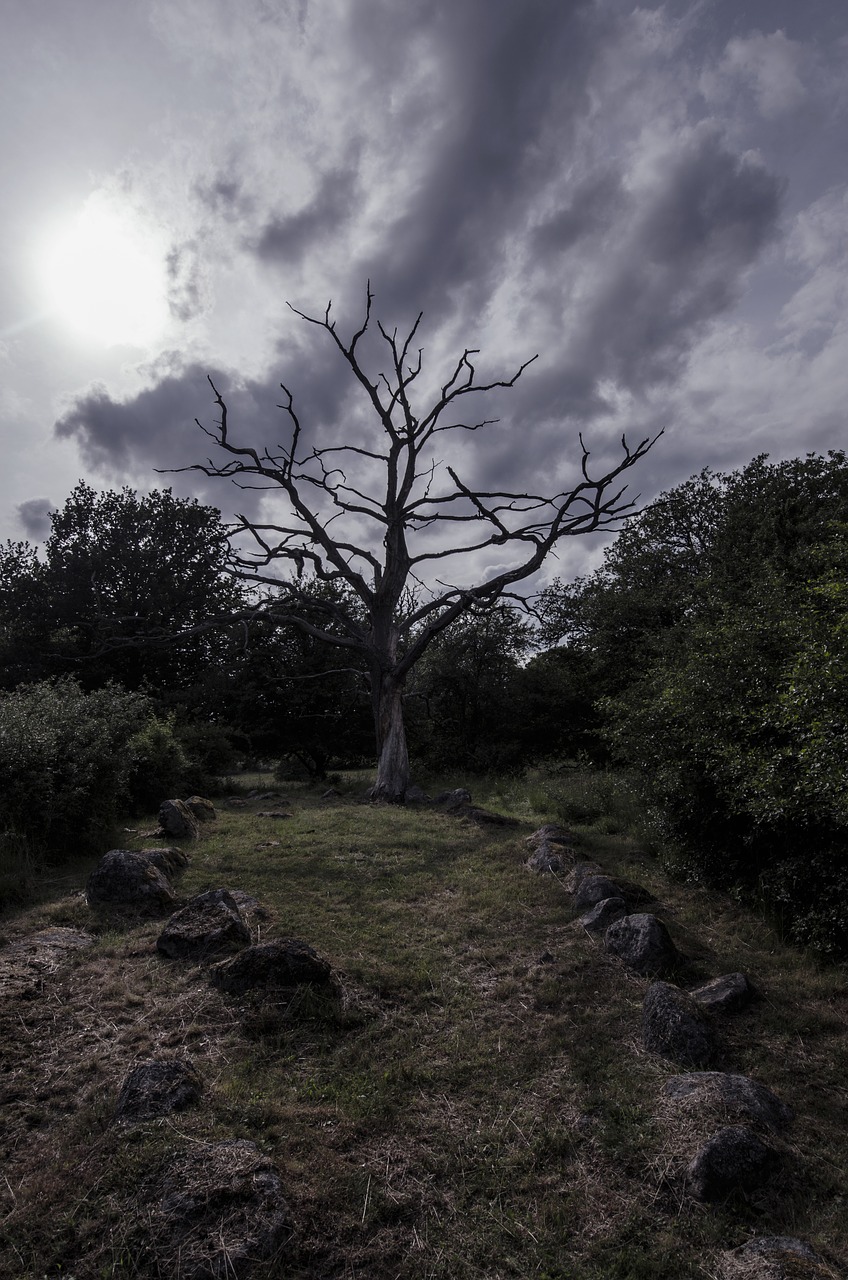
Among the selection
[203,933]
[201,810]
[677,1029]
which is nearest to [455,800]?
[201,810]

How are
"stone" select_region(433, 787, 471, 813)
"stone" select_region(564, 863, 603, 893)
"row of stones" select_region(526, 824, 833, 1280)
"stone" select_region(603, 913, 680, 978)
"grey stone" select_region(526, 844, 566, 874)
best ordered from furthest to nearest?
"stone" select_region(433, 787, 471, 813), "grey stone" select_region(526, 844, 566, 874), "stone" select_region(564, 863, 603, 893), "stone" select_region(603, 913, 680, 978), "row of stones" select_region(526, 824, 833, 1280)

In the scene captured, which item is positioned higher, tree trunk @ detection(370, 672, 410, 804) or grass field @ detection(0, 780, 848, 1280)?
tree trunk @ detection(370, 672, 410, 804)

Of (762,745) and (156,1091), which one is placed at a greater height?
(762,745)

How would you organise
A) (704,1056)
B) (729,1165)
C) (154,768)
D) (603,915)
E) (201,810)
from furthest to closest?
(154,768) → (201,810) → (603,915) → (704,1056) → (729,1165)

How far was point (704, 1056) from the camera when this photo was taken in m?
3.99

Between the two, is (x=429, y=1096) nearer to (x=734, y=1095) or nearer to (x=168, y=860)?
(x=734, y=1095)

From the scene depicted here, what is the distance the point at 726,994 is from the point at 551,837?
457cm

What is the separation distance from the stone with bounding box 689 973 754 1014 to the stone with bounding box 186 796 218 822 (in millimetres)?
8994

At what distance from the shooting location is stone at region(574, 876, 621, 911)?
265 inches

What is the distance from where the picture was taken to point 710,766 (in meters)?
6.83

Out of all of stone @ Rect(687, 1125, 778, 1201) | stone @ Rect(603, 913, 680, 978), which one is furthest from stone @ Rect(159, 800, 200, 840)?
stone @ Rect(687, 1125, 778, 1201)

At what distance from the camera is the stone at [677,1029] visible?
4.00 metres

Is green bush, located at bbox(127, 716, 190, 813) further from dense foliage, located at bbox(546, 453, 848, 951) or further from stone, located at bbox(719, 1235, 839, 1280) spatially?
stone, located at bbox(719, 1235, 839, 1280)

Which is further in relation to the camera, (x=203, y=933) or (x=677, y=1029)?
(x=203, y=933)
